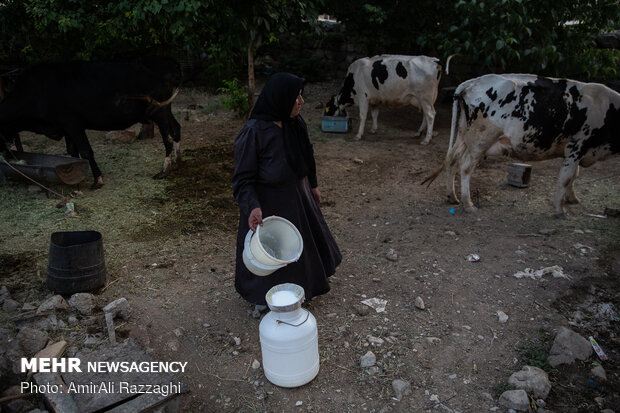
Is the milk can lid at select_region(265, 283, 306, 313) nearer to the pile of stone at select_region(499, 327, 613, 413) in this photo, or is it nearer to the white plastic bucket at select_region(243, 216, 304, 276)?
the white plastic bucket at select_region(243, 216, 304, 276)

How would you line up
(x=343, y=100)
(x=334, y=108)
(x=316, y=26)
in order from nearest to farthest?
(x=316, y=26) < (x=343, y=100) < (x=334, y=108)

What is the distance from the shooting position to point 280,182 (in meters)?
3.27

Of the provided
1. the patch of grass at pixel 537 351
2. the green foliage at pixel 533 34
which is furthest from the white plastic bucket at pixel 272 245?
the green foliage at pixel 533 34

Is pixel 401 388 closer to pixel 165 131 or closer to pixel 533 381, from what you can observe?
pixel 533 381

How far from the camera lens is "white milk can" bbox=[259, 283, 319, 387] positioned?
2762 millimetres

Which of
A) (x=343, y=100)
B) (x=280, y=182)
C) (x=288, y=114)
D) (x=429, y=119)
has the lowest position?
(x=429, y=119)

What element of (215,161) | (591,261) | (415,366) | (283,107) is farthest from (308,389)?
(215,161)

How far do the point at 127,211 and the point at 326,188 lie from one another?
8.57 ft

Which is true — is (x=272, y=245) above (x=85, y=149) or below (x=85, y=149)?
above

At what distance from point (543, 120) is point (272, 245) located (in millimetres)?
3567

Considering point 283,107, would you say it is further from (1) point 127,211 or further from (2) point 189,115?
(2) point 189,115

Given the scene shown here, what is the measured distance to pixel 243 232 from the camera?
3402 mm

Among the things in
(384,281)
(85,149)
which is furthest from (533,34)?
(85,149)

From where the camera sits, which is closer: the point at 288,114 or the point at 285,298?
the point at 285,298
